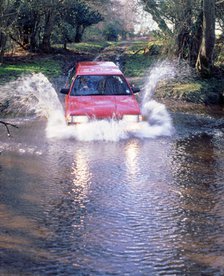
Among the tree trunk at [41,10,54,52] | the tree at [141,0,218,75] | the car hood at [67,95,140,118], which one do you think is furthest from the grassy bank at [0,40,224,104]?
the car hood at [67,95,140,118]

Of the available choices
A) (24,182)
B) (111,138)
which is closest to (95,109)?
(111,138)

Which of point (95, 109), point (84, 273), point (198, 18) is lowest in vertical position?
point (84, 273)

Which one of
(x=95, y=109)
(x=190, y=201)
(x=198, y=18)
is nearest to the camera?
(x=190, y=201)

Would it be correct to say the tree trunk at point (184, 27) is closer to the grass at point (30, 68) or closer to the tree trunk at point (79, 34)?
the grass at point (30, 68)

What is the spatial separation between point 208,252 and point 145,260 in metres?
0.79

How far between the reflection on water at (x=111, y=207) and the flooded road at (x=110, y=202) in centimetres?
1

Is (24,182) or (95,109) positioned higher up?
(95,109)

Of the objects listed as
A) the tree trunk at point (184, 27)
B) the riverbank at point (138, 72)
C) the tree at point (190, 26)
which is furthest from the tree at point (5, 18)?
the tree trunk at point (184, 27)

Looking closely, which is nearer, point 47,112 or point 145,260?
point 145,260

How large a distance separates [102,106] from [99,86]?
3.34 feet

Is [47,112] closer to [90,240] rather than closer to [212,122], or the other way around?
[212,122]

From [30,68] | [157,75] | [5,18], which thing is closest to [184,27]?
[157,75]

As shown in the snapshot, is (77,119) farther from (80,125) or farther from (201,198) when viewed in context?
(201,198)

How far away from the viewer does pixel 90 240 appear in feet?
20.2
